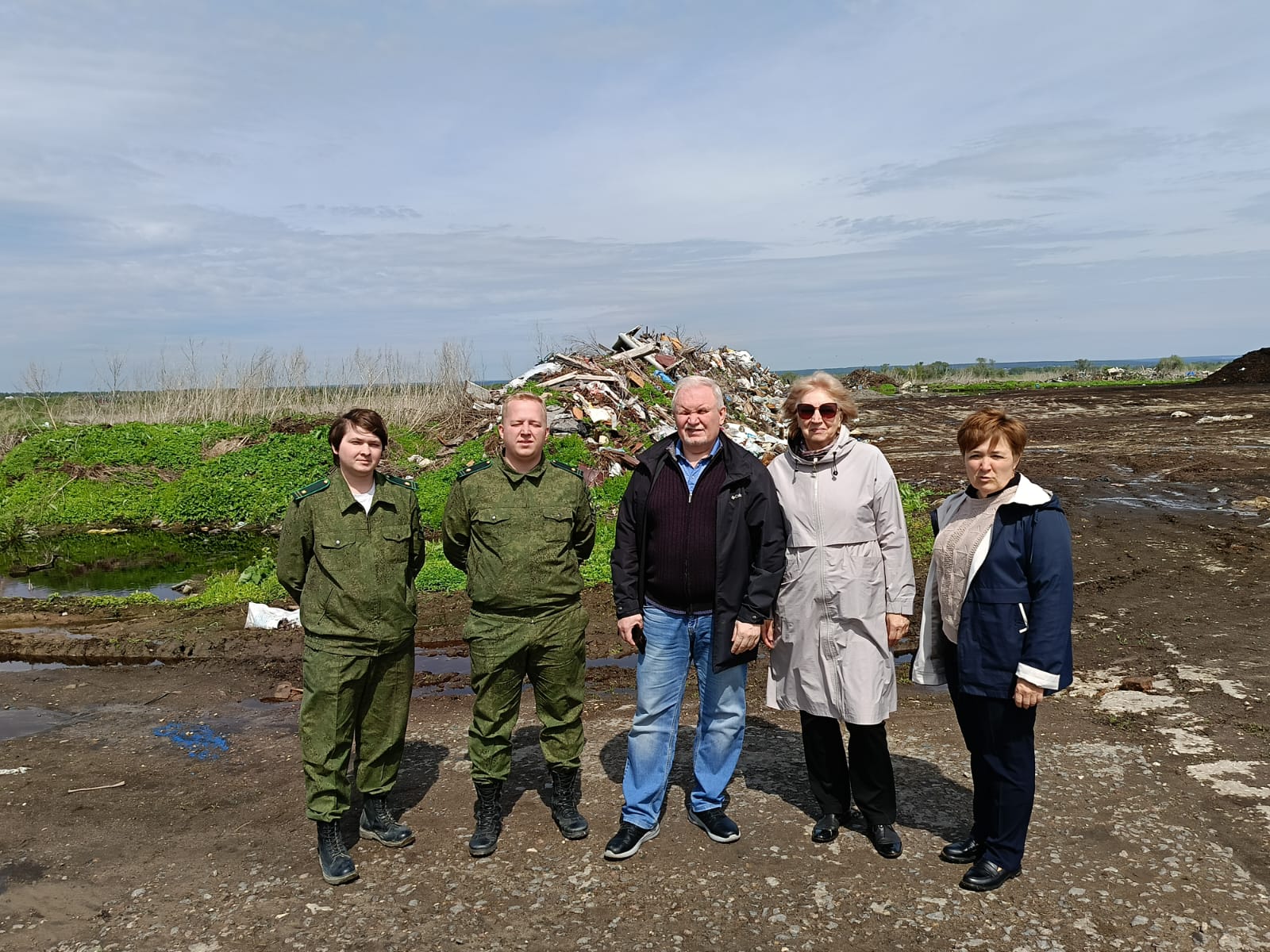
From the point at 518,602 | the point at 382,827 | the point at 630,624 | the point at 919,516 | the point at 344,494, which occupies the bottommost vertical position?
the point at 382,827

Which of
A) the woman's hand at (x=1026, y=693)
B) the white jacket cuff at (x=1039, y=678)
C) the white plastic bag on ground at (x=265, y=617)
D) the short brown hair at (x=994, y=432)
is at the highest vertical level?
the short brown hair at (x=994, y=432)

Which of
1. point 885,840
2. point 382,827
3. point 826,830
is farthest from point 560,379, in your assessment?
point 885,840

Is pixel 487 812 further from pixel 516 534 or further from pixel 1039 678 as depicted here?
pixel 1039 678

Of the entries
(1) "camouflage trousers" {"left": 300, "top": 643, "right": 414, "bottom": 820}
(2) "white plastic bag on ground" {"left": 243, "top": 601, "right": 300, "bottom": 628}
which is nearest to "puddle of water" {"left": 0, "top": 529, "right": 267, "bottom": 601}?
(2) "white plastic bag on ground" {"left": 243, "top": 601, "right": 300, "bottom": 628}

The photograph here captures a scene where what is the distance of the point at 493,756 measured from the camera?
3713 millimetres

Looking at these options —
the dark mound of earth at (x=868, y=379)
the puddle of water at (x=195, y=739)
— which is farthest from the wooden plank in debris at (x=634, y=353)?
the dark mound of earth at (x=868, y=379)

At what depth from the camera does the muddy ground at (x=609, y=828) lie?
10.3ft

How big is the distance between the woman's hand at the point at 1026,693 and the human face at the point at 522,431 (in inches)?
84.5

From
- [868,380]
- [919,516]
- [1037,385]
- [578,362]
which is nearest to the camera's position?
[919,516]

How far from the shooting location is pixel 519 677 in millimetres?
3732

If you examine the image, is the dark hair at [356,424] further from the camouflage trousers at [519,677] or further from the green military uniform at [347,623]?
the camouflage trousers at [519,677]

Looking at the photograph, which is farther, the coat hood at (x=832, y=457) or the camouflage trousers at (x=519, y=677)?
the camouflage trousers at (x=519, y=677)

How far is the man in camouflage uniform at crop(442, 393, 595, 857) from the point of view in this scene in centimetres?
365

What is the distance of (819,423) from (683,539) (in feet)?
2.46
